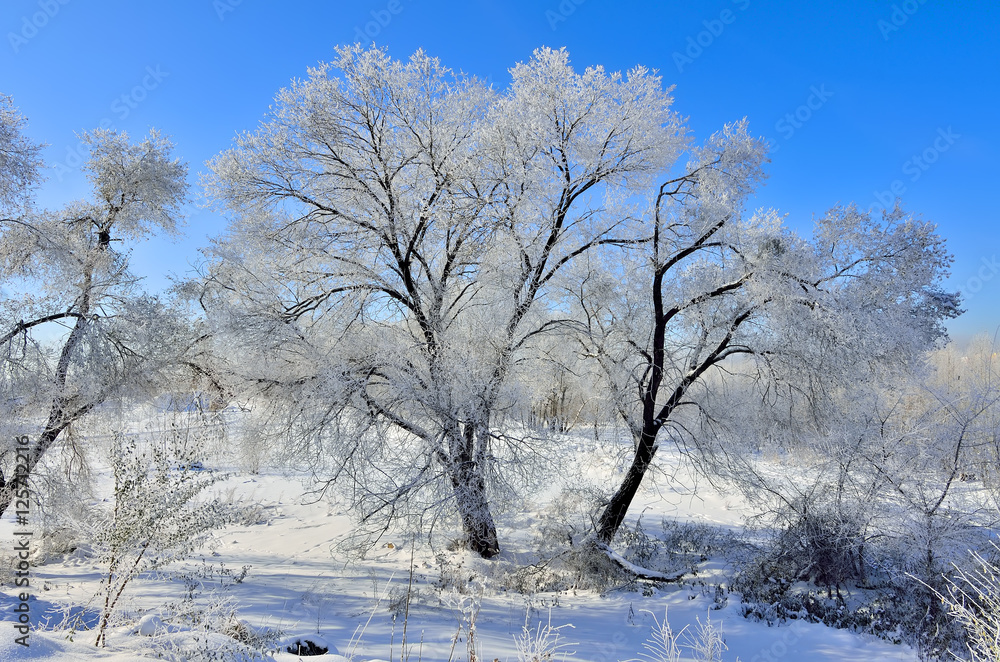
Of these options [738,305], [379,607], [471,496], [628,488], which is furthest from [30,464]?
[738,305]

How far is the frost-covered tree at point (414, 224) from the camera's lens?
332 inches

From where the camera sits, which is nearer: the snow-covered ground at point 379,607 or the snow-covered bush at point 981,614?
the snow-covered bush at point 981,614

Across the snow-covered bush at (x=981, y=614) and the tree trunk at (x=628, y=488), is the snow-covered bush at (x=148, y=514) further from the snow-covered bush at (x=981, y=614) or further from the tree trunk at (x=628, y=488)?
the tree trunk at (x=628, y=488)

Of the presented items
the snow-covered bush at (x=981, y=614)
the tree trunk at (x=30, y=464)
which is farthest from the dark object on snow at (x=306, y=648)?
the tree trunk at (x=30, y=464)

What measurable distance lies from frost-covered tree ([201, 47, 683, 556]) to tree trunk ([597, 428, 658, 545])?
2073mm

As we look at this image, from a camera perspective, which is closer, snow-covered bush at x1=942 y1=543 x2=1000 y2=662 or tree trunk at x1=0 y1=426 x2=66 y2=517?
snow-covered bush at x1=942 y1=543 x2=1000 y2=662

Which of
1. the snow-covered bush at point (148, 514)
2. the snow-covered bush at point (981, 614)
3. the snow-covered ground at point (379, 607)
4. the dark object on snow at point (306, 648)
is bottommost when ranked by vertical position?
the snow-covered ground at point (379, 607)

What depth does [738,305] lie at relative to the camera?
9.03 meters

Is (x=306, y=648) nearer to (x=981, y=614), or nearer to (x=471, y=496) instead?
(x=471, y=496)

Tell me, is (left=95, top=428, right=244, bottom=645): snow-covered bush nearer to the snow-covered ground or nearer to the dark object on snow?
the snow-covered ground

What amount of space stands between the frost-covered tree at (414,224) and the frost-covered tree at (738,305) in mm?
1007

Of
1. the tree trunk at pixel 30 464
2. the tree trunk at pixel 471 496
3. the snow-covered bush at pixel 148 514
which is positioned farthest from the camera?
the tree trunk at pixel 471 496

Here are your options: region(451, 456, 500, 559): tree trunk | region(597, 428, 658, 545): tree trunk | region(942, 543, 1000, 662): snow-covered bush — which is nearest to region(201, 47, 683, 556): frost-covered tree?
region(451, 456, 500, 559): tree trunk

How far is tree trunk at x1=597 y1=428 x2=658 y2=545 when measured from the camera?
907cm
